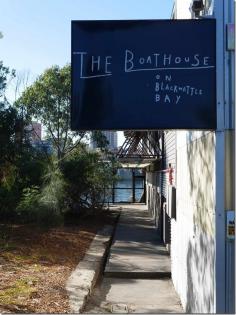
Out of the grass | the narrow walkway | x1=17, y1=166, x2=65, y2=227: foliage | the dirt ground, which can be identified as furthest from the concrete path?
the grass

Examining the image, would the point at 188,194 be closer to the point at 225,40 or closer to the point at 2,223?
the point at 225,40

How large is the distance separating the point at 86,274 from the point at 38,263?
4.29 feet

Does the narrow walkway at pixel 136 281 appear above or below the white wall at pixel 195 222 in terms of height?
below

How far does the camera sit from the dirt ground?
23.7ft

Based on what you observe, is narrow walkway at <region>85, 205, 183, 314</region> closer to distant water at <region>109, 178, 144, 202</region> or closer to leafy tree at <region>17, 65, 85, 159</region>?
leafy tree at <region>17, 65, 85, 159</region>

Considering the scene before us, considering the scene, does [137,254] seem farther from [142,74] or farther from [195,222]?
[142,74]

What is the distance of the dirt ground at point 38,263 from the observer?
7.22 m

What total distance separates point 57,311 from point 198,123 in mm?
3416

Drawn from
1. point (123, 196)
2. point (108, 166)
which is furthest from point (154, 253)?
point (123, 196)

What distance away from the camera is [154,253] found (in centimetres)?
1356

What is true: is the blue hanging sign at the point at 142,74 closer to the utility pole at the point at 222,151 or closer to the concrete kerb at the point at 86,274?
the utility pole at the point at 222,151

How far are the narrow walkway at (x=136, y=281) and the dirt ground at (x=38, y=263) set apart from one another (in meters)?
0.69

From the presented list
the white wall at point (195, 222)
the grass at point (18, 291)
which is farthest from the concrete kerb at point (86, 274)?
the white wall at point (195, 222)

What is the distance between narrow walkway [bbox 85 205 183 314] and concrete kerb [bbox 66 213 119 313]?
0.18 metres
